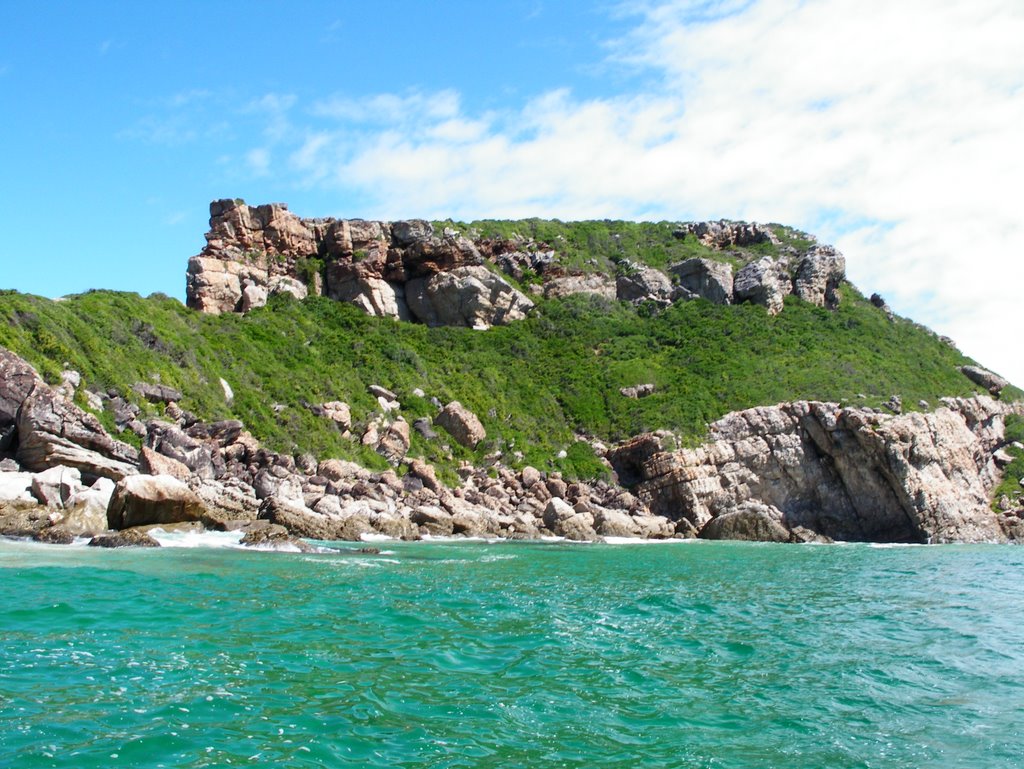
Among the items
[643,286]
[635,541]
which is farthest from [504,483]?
[643,286]

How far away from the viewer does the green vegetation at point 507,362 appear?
49875mm

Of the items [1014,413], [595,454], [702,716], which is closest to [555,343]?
[595,454]

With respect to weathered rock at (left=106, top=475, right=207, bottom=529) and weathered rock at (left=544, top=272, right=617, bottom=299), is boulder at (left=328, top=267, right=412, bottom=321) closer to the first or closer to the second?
weathered rock at (left=544, top=272, right=617, bottom=299)

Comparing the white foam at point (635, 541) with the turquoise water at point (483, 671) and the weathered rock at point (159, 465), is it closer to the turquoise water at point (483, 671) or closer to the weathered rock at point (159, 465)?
the turquoise water at point (483, 671)

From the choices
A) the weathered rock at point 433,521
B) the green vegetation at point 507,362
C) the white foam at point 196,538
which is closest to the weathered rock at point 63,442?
the green vegetation at point 507,362

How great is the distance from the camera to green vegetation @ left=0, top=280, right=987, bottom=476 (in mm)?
49875

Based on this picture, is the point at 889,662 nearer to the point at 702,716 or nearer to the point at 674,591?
the point at 702,716

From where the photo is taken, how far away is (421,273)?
78188 mm

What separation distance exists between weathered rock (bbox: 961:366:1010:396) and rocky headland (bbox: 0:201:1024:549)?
0.66 ft

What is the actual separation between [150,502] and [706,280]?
215 ft

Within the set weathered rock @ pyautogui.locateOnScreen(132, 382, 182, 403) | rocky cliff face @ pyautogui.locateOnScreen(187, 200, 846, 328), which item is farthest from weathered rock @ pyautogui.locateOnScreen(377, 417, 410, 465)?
rocky cliff face @ pyautogui.locateOnScreen(187, 200, 846, 328)

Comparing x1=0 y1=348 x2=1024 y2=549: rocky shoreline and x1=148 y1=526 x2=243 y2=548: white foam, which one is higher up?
x1=0 y1=348 x2=1024 y2=549: rocky shoreline

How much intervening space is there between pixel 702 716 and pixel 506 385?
5924cm

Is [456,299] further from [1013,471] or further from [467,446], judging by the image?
[1013,471]
